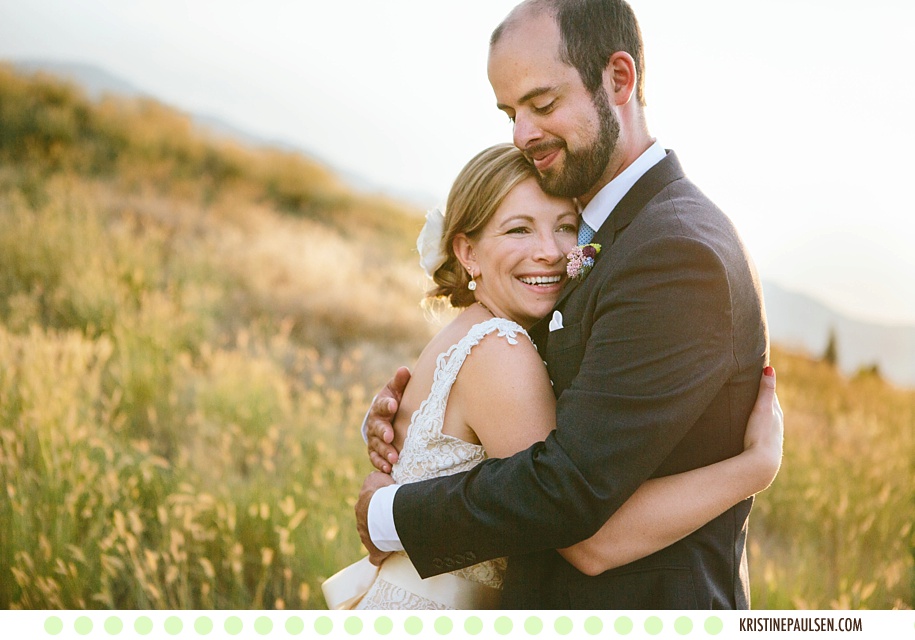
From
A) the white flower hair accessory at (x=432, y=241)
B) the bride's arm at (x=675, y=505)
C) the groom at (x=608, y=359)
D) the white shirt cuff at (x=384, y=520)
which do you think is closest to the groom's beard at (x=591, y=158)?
the groom at (x=608, y=359)

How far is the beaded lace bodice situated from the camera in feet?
6.11

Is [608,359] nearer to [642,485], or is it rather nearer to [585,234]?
[642,485]

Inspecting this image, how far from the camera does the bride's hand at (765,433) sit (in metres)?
1.66

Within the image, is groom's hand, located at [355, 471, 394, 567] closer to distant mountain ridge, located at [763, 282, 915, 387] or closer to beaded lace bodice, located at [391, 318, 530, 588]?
beaded lace bodice, located at [391, 318, 530, 588]

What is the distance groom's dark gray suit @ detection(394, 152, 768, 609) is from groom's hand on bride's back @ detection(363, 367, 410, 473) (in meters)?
0.32

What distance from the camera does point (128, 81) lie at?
6832 mm

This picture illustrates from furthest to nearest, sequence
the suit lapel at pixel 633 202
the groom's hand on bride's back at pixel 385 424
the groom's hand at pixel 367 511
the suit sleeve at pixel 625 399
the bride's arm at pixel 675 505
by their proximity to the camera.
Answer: the groom's hand on bride's back at pixel 385 424 → the groom's hand at pixel 367 511 → the suit lapel at pixel 633 202 → the bride's arm at pixel 675 505 → the suit sleeve at pixel 625 399

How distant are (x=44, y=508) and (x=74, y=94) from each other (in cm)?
726

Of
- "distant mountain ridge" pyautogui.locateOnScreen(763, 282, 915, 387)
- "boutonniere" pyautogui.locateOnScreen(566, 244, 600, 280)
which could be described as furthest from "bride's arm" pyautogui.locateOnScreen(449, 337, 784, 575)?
"distant mountain ridge" pyautogui.locateOnScreen(763, 282, 915, 387)

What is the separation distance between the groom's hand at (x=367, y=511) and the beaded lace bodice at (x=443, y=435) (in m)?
0.06

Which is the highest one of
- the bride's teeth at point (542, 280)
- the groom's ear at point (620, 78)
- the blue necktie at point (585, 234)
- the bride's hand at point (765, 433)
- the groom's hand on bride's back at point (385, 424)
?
the groom's ear at point (620, 78)

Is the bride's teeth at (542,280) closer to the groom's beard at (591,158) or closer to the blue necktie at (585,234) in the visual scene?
the blue necktie at (585,234)
